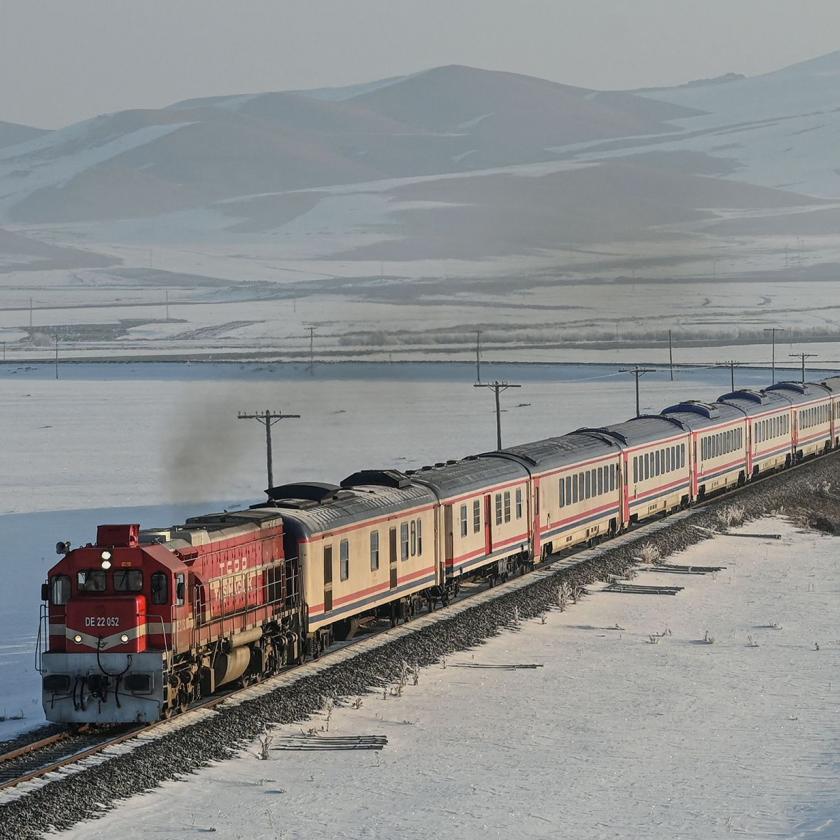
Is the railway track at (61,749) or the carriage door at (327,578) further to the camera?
the carriage door at (327,578)

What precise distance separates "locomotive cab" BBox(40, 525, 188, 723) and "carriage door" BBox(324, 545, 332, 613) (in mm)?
5397

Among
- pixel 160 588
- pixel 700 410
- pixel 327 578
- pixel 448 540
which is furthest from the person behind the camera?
pixel 700 410

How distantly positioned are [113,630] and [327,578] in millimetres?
6435

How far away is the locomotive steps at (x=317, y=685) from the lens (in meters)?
23.3

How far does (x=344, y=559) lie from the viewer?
32.7 meters

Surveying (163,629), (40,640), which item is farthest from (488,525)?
(163,629)

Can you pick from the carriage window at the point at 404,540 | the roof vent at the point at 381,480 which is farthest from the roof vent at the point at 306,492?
the roof vent at the point at 381,480

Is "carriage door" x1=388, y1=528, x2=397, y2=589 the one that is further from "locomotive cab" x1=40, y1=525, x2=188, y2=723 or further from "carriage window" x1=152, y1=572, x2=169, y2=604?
"carriage window" x1=152, y1=572, x2=169, y2=604

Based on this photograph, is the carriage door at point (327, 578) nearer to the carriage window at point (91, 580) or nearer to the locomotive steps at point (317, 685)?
the locomotive steps at point (317, 685)

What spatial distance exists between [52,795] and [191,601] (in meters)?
4.77

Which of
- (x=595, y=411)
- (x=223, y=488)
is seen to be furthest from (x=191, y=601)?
(x=595, y=411)

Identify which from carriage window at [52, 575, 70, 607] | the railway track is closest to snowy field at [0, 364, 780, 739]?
the railway track

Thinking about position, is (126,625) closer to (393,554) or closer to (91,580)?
(91,580)

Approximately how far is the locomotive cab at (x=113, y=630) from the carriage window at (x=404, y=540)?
955 cm
